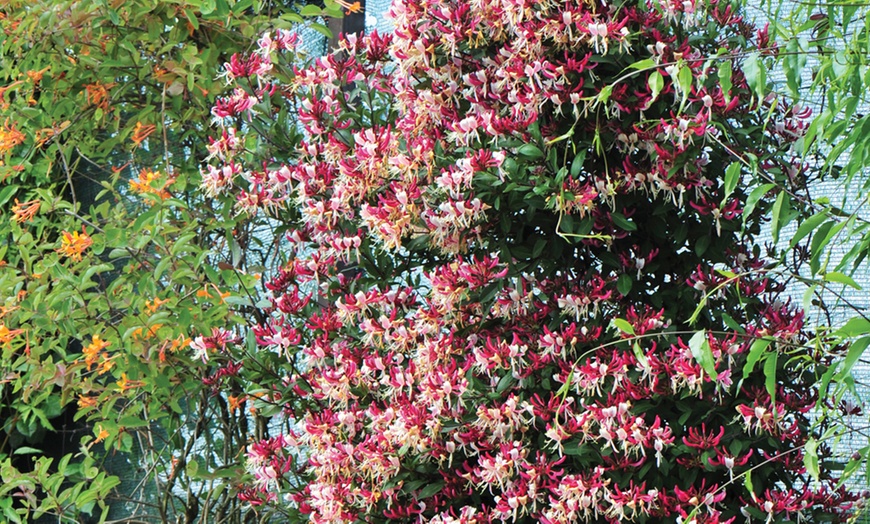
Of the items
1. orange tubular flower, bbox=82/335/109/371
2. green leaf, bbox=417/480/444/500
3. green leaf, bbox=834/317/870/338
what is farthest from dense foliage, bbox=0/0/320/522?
green leaf, bbox=834/317/870/338

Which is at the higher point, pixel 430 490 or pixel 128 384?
pixel 430 490

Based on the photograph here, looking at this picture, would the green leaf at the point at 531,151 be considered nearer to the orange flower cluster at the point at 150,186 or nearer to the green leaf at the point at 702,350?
the green leaf at the point at 702,350

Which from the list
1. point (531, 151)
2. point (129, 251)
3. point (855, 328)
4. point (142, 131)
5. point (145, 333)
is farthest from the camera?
point (142, 131)

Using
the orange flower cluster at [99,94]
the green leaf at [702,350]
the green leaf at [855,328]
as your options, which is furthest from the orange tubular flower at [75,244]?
the green leaf at [855,328]

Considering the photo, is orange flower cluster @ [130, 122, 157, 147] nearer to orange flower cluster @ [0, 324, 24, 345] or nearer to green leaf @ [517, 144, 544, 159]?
orange flower cluster @ [0, 324, 24, 345]

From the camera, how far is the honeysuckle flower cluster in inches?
61.8

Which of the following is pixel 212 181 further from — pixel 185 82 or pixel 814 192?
pixel 814 192

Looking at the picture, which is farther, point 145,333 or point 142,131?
point 142,131

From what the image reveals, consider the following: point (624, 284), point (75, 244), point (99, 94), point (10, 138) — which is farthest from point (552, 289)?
point (10, 138)

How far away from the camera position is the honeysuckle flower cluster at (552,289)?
5.15 feet

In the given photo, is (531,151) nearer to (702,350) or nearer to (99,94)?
(702,350)

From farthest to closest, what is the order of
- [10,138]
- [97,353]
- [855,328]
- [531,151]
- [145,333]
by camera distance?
[10,138]
[97,353]
[145,333]
[531,151]
[855,328]

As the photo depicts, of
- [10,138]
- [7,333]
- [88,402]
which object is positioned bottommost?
[88,402]

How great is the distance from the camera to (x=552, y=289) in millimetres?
1733
